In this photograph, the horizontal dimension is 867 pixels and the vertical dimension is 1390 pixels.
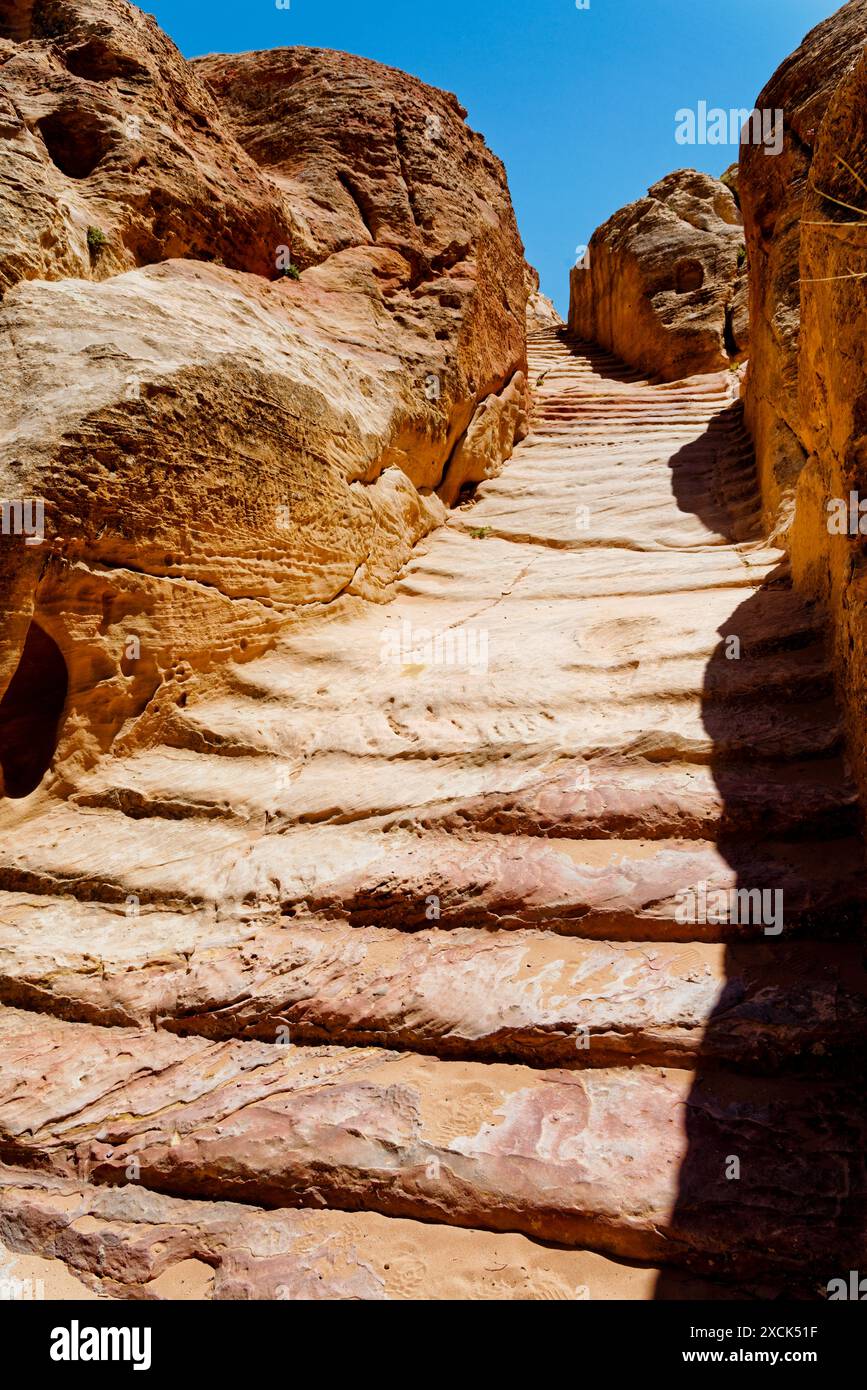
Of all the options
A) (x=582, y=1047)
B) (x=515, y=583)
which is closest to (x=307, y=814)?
(x=582, y=1047)

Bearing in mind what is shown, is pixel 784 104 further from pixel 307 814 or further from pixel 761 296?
pixel 307 814

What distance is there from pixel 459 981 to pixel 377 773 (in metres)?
1.18

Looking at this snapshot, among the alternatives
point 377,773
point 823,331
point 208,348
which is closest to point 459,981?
point 377,773

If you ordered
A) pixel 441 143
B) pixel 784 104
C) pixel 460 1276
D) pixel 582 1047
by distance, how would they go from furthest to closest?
pixel 441 143, pixel 784 104, pixel 582 1047, pixel 460 1276

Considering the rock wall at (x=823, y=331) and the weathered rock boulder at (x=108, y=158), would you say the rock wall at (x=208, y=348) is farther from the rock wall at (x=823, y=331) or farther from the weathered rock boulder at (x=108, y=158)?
the rock wall at (x=823, y=331)

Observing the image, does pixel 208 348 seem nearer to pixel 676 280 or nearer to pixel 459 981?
pixel 459 981

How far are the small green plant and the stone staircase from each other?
2743mm

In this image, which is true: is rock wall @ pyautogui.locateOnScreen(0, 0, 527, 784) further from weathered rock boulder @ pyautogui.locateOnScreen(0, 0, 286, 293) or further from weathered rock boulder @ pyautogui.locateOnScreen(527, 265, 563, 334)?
weathered rock boulder @ pyautogui.locateOnScreen(527, 265, 563, 334)

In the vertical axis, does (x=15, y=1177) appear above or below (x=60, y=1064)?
below

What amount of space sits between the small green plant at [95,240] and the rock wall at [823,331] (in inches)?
156

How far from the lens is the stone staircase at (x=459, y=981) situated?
6.06 feet

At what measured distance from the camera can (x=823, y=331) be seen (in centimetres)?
322

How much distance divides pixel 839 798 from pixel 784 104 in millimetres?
6509

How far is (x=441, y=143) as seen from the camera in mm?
7789
